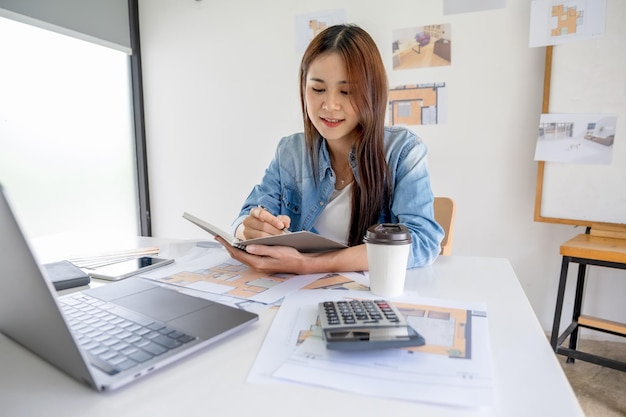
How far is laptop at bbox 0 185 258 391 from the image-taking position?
37 cm

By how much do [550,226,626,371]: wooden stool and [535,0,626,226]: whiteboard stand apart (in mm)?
70

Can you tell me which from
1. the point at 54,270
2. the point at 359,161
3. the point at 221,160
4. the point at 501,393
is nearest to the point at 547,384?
the point at 501,393

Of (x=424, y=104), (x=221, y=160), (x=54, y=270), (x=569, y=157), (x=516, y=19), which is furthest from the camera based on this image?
(x=221, y=160)

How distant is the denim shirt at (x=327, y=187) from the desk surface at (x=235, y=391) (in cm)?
43

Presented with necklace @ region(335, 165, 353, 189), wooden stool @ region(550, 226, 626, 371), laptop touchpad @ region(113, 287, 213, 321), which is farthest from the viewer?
wooden stool @ region(550, 226, 626, 371)

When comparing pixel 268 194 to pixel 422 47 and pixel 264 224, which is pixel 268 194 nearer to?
pixel 264 224

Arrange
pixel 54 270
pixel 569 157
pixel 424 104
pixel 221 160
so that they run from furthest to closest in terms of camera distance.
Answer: pixel 221 160
pixel 424 104
pixel 569 157
pixel 54 270

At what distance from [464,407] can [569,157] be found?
5.53ft

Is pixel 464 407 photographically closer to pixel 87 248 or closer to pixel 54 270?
pixel 54 270

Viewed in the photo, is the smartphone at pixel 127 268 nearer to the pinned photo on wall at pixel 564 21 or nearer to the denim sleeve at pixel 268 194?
the denim sleeve at pixel 268 194

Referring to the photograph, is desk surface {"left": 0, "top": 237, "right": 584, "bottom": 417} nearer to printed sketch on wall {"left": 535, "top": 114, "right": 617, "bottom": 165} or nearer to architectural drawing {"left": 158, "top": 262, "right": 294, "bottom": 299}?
architectural drawing {"left": 158, "top": 262, "right": 294, "bottom": 299}

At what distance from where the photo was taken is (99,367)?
0.41 m

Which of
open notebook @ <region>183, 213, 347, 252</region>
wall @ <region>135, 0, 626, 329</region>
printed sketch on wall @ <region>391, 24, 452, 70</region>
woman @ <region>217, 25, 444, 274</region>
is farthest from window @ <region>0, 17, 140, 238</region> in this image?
printed sketch on wall @ <region>391, 24, 452, 70</region>

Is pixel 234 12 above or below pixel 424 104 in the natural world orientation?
above
